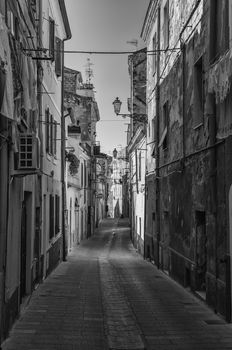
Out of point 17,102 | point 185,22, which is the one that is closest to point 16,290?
point 17,102

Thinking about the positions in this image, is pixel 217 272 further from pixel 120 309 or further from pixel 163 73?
pixel 163 73

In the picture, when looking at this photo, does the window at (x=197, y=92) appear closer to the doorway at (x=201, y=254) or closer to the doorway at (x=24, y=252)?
the doorway at (x=201, y=254)

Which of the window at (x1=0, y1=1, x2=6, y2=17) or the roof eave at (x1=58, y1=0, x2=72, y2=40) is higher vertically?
the roof eave at (x1=58, y1=0, x2=72, y2=40)

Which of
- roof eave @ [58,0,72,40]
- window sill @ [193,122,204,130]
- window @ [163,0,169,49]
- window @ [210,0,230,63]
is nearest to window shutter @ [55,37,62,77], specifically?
roof eave @ [58,0,72,40]

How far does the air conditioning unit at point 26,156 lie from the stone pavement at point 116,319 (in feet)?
8.49

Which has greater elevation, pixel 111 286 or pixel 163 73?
pixel 163 73

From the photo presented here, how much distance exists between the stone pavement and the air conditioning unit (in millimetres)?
2588

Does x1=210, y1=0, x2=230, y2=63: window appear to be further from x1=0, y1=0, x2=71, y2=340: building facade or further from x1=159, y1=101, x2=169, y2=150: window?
x1=159, y1=101, x2=169, y2=150: window

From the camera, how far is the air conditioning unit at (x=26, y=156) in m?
8.48

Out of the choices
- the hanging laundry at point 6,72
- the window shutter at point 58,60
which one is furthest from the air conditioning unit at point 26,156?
the window shutter at point 58,60

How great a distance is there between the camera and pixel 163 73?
18.0m

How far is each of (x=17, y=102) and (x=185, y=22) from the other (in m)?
7.40

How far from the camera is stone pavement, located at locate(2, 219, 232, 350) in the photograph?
26.1 feet

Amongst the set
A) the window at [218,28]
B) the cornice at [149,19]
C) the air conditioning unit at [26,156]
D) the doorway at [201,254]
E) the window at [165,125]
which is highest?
the cornice at [149,19]
